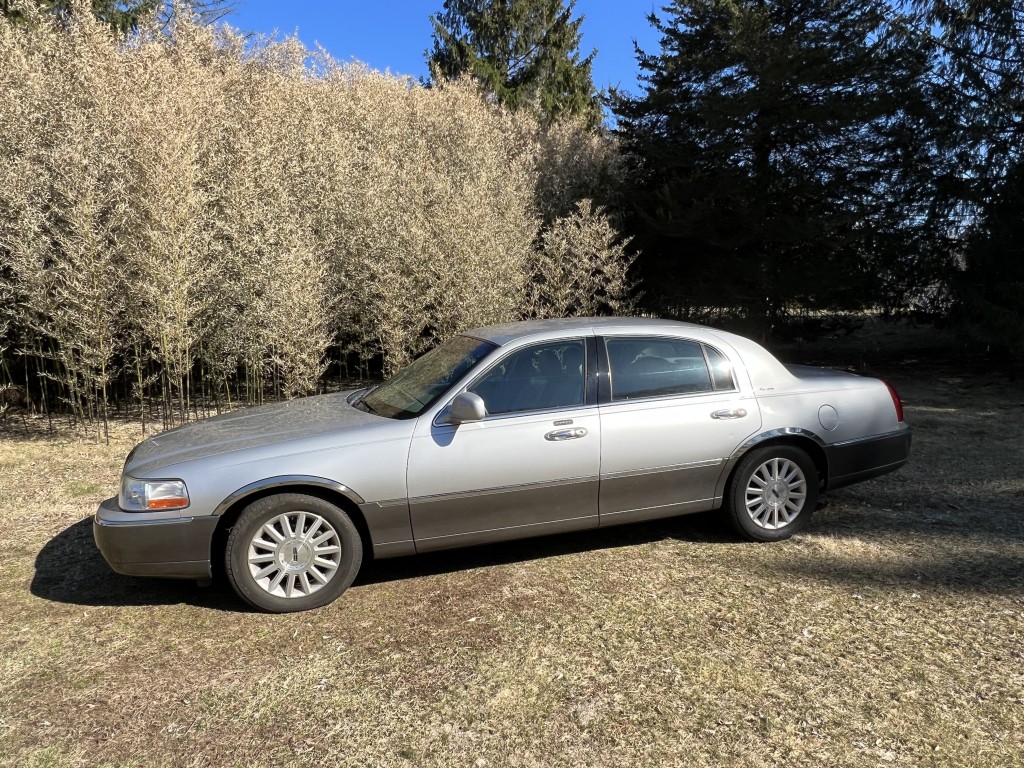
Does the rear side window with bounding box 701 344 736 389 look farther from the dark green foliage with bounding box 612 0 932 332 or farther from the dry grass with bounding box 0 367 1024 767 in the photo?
the dark green foliage with bounding box 612 0 932 332

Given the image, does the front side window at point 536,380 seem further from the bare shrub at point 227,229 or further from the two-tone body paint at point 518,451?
the bare shrub at point 227,229

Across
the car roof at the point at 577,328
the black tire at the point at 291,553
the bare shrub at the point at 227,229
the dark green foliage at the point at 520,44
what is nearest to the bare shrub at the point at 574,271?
the bare shrub at the point at 227,229

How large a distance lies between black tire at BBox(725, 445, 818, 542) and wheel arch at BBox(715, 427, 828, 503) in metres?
0.03

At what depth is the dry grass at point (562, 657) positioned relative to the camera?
2734 mm

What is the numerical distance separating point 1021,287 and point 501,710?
1148 cm

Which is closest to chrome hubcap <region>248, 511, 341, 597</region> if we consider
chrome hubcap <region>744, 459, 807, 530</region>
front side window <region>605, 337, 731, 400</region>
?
front side window <region>605, 337, 731, 400</region>

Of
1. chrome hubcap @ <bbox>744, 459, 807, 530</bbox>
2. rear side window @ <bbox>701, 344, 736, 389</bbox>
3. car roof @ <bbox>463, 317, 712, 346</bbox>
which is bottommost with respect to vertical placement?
chrome hubcap @ <bbox>744, 459, 807, 530</bbox>

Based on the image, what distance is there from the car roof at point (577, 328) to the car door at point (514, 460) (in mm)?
174

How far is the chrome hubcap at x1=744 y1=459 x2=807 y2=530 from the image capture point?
4621 millimetres

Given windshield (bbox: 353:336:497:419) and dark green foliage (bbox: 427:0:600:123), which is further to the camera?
dark green foliage (bbox: 427:0:600:123)

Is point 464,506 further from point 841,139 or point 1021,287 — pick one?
point 841,139

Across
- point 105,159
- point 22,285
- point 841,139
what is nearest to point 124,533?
point 22,285

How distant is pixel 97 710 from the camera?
3.00 meters

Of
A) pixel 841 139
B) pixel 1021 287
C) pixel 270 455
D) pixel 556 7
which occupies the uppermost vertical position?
pixel 556 7
